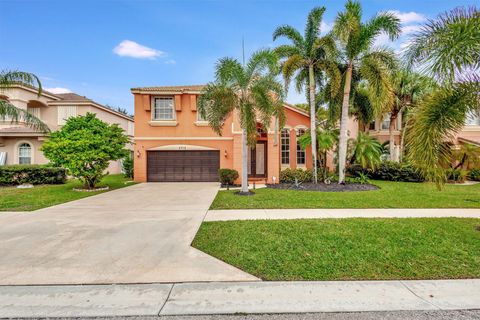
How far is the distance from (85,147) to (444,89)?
14312mm

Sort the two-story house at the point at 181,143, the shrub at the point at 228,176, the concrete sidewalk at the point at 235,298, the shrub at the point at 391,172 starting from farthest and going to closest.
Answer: the two-story house at the point at 181,143 < the shrub at the point at 391,172 < the shrub at the point at 228,176 < the concrete sidewalk at the point at 235,298

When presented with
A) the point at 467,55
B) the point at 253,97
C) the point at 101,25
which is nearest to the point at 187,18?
the point at 101,25

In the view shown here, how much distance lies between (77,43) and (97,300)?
64.1ft

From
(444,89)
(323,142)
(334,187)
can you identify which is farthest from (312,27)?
(444,89)

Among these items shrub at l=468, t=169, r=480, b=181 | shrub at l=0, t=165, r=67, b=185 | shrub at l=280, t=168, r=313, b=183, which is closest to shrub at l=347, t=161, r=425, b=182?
shrub at l=280, t=168, r=313, b=183

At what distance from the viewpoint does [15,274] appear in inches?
146

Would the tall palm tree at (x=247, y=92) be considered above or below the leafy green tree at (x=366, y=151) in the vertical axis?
above

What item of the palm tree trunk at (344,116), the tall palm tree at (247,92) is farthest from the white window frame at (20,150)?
the palm tree trunk at (344,116)

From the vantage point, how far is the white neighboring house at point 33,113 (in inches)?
698

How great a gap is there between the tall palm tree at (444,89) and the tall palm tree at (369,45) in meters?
7.18

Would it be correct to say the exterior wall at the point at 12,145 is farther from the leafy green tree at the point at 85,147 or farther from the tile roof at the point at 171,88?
the tile roof at the point at 171,88

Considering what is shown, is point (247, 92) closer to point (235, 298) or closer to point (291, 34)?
point (291, 34)

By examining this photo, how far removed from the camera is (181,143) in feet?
55.9

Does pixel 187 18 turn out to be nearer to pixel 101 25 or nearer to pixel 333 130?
pixel 101 25
